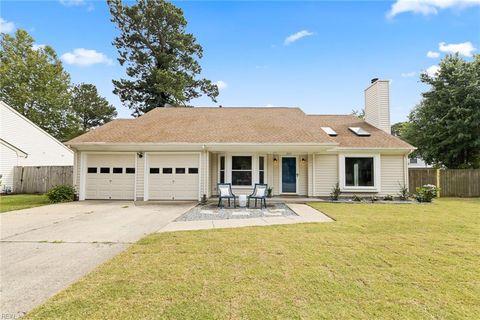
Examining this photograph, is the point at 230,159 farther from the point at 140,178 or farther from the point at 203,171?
the point at 140,178

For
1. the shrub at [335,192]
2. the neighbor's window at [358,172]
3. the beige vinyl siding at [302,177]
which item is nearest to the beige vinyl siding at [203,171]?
the beige vinyl siding at [302,177]

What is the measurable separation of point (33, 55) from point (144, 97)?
14322 mm

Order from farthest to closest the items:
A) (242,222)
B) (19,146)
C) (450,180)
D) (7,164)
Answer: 1. (19,146)
2. (7,164)
3. (450,180)
4. (242,222)

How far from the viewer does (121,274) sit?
3756 mm

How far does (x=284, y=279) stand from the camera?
360 cm

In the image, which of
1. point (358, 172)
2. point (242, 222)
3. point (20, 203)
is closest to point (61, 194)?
point (20, 203)

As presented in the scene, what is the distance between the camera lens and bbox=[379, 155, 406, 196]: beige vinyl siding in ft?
44.0

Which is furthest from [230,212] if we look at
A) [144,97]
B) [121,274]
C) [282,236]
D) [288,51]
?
[144,97]

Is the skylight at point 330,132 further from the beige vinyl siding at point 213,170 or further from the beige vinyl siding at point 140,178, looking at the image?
the beige vinyl siding at point 140,178

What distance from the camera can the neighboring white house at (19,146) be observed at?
17094 mm

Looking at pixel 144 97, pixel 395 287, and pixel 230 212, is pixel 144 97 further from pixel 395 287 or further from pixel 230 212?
pixel 395 287

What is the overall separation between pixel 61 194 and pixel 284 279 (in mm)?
12320

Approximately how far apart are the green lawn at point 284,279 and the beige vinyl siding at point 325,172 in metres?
7.38

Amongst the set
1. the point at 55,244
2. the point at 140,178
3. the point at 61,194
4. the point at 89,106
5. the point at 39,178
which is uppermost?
the point at 89,106
